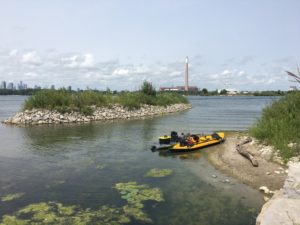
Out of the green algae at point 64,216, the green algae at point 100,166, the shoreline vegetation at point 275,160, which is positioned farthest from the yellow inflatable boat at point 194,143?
the green algae at point 64,216

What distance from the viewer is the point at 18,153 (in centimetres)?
1961

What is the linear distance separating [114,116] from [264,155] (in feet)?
90.5

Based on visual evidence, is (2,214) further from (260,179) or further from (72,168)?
(260,179)

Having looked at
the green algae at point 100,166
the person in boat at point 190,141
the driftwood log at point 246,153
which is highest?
the person in boat at point 190,141

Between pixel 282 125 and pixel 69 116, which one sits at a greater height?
pixel 282 125

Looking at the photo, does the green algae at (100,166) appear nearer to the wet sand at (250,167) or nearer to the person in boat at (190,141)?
the wet sand at (250,167)

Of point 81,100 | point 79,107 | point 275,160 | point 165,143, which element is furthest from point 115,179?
point 81,100

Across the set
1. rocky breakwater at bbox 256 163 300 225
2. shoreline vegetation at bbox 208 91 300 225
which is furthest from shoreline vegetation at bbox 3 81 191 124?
rocky breakwater at bbox 256 163 300 225

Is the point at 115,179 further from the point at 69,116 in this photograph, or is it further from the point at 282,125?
the point at 69,116

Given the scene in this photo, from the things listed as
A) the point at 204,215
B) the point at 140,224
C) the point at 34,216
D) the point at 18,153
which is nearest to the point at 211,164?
the point at 204,215

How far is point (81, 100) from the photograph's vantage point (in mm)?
40938

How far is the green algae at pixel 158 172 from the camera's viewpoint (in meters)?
14.6

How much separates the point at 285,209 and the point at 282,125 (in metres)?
10.1

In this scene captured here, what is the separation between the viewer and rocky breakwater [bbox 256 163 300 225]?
766cm
